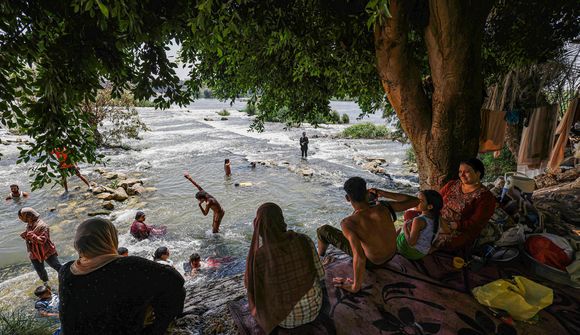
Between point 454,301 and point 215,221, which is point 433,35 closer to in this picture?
point 454,301

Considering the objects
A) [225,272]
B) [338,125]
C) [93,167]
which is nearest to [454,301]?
[225,272]

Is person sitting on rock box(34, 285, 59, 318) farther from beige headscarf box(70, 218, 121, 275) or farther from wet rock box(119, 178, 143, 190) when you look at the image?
wet rock box(119, 178, 143, 190)

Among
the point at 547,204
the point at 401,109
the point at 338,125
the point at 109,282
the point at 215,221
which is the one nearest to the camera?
the point at 109,282

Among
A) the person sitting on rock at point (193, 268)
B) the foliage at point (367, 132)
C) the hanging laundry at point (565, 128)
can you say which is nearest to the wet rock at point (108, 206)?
the person sitting on rock at point (193, 268)

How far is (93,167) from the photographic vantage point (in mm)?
15891

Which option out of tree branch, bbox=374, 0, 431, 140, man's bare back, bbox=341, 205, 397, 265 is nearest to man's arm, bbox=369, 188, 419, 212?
man's bare back, bbox=341, 205, 397, 265

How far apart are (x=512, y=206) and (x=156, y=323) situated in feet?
15.3

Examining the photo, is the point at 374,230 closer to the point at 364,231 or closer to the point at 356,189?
the point at 364,231

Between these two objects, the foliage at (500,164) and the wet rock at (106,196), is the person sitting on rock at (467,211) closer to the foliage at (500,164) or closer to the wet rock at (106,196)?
the foliage at (500,164)

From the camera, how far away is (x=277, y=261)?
8.11 ft

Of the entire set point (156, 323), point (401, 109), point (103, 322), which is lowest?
point (156, 323)

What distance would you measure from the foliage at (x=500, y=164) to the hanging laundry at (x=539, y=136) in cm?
617

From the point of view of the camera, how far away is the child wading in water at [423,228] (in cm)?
337

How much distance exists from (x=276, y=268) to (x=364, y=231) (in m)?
1.14
